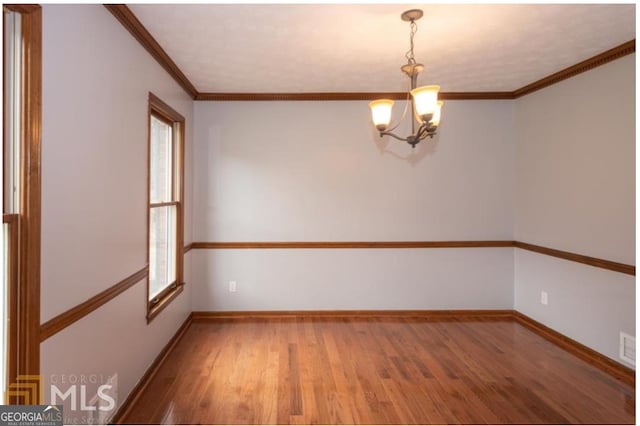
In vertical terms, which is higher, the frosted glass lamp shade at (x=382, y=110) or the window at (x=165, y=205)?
the frosted glass lamp shade at (x=382, y=110)

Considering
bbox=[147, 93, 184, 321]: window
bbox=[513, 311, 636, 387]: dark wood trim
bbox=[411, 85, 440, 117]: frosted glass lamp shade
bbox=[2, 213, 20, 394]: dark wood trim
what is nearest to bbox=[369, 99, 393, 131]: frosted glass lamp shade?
bbox=[411, 85, 440, 117]: frosted glass lamp shade

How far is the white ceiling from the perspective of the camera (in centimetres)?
235

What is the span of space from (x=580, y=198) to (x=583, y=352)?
51.6 inches

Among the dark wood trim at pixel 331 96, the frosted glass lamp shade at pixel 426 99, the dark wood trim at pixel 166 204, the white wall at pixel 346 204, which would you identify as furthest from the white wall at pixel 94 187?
the frosted glass lamp shade at pixel 426 99

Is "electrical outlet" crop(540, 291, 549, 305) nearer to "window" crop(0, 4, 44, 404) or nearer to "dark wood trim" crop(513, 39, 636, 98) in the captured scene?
"dark wood trim" crop(513, 39, 636, 98)

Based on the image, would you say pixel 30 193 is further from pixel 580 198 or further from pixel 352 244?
pixel 580 198

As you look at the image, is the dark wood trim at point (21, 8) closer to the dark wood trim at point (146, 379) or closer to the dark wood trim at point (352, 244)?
the dark wood trim at point (146, 379)

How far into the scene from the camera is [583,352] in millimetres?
3254

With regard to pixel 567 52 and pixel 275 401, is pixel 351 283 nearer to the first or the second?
pixel 275 401

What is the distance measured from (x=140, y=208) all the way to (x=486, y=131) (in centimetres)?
361

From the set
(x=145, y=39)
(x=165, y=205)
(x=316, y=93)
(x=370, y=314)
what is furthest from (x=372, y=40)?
(x=370, y=314)

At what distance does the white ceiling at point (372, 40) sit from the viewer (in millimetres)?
2354

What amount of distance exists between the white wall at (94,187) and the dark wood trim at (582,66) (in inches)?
136

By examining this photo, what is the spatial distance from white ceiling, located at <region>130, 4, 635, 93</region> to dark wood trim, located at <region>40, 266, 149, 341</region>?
5.46 feet
